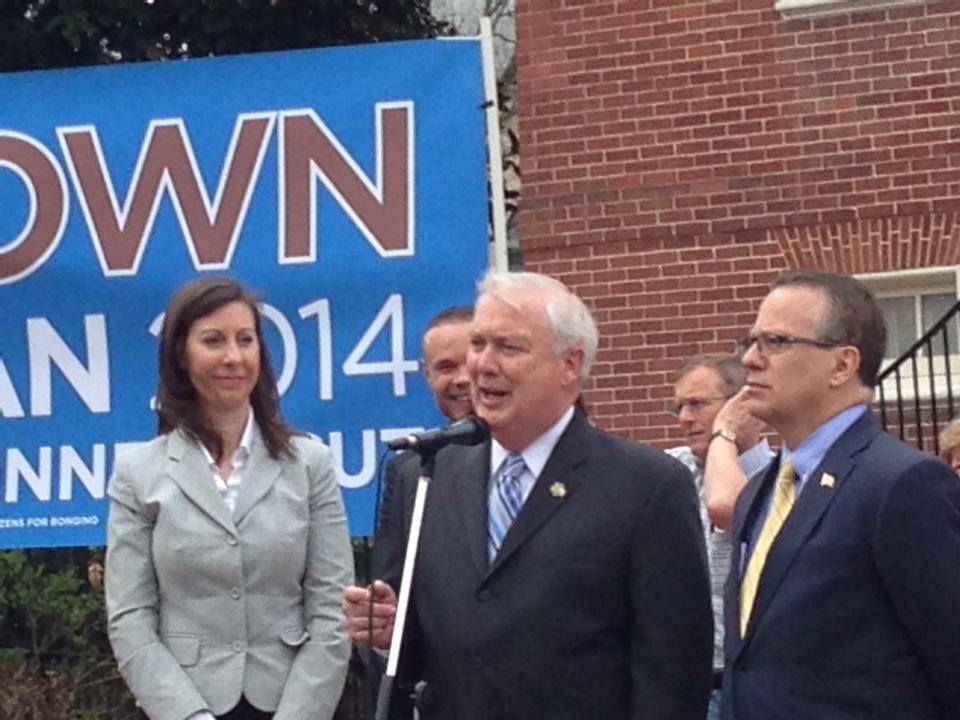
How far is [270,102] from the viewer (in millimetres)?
7453

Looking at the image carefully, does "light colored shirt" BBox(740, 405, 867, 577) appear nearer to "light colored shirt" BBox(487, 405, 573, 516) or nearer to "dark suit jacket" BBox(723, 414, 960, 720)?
"dark suit jacket" BBox(723, 414, 960, 720)

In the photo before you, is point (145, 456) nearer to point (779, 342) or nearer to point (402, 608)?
point (402, 608)

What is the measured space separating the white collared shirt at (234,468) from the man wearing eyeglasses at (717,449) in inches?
49.7

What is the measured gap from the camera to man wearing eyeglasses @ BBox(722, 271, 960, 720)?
14.8ft

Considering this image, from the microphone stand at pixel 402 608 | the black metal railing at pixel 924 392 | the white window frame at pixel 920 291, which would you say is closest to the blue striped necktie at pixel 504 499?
the microphone stand at pixel 402 608

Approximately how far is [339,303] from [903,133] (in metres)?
4.82

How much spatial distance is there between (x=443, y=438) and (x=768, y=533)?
2.62ft

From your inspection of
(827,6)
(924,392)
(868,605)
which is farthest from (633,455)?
(827,6)

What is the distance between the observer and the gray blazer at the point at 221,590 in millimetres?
5492

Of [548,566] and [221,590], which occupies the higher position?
[548,566]

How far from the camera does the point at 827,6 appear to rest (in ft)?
36.6

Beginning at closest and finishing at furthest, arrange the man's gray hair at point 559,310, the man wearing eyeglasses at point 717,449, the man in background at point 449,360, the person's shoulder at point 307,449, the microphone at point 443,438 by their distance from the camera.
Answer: the microphone at point 443,438 < the man's gray hair at point 559,310 < the person's shoulder at point 307,449 < the man wearing eyeglasses at point 717,449 < the man in background at point 449,360

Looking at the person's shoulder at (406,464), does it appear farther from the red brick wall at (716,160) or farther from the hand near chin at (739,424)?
the red brick wall at (716,160)

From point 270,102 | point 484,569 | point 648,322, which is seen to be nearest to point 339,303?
point 270,102
